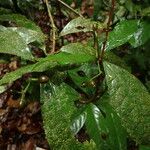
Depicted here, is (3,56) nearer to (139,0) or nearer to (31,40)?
(31,40)

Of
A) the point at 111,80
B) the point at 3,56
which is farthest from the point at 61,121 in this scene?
the point at 3,56

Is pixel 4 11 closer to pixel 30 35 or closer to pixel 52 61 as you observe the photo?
pixel 30 35

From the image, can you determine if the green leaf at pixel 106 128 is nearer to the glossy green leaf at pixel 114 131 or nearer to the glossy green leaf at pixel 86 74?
the glossy green leaf at pixel 114 131

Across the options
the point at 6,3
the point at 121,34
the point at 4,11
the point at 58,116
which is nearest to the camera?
the point at 58,116

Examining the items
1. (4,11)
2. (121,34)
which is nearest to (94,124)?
(121,34)

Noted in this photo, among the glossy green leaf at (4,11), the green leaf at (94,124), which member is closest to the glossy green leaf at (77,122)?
the green leaf at (94,124)

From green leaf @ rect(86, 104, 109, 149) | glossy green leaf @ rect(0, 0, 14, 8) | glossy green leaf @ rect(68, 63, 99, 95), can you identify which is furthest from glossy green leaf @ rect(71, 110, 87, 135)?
glossy green leaf @ rect(0, 0, 14, 8)
